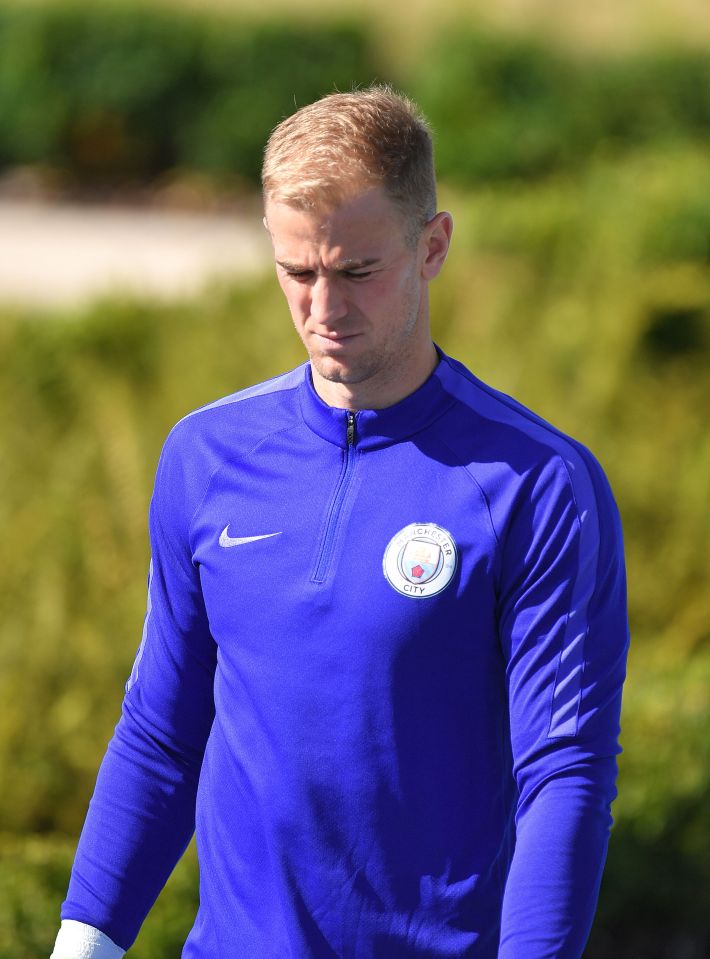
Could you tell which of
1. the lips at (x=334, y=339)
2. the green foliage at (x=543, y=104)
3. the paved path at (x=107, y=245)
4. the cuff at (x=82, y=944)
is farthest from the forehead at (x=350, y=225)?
the green foliage at (x=543, y=104)

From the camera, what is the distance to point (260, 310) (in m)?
7.45

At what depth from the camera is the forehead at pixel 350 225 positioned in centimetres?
187

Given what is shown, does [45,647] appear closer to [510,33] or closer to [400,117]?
[400,117]

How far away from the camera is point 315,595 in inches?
78.5

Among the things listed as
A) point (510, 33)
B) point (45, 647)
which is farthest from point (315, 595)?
point (510, 33)

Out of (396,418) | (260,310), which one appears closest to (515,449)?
(396,418)

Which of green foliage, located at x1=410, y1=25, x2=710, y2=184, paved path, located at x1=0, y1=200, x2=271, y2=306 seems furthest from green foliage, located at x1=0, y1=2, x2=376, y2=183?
green foliage, located at x1=410, y1=25, x2=710, y2=184

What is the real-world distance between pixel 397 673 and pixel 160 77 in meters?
14.6

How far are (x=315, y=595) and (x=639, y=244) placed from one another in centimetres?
629

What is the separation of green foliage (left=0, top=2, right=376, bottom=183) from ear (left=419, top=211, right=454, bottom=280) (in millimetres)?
13864

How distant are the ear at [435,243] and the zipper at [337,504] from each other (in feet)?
0.77

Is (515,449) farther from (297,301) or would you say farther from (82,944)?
(82,944)

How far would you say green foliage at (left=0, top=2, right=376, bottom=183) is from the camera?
15578 mm

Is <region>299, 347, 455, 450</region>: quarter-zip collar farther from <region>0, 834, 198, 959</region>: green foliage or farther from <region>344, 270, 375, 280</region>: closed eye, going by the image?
<region>0, 834, 198, 959</region>: green foliage
